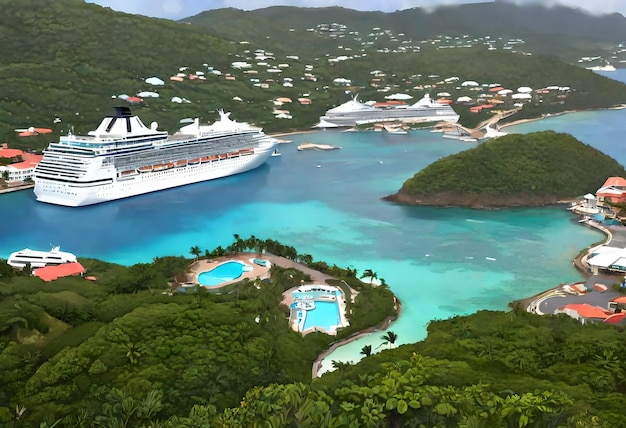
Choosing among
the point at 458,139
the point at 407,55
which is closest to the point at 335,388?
the point at 458,139

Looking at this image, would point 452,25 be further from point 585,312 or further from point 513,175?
point 585,312

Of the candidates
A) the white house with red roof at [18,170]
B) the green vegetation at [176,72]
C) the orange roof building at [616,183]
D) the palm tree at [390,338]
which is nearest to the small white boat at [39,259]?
the palm tree at [390,338]

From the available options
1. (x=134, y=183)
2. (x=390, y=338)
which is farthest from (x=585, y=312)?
(x=134, y=183)

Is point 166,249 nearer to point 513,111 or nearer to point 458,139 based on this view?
point 458,139

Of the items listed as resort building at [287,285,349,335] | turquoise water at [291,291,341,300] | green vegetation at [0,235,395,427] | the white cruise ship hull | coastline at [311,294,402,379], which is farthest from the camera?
the white cruise ship hull

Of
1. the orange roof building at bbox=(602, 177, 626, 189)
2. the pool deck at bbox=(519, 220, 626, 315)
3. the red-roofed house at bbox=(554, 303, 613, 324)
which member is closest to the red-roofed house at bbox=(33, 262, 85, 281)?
the pool deck at bbox=(519, 220, 626, 315)

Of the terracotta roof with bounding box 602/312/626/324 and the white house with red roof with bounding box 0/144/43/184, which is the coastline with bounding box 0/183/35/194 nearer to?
the white house with red roof with bounding box 0/144/43/184

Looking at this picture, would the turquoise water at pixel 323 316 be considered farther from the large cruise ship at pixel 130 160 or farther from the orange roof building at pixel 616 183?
the large cruise ship at pixel 130 160
